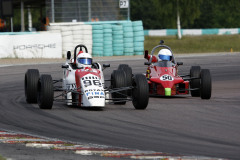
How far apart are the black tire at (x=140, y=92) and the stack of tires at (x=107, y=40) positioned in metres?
17.8

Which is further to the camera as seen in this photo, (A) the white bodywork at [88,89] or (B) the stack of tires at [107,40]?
(B) the stack of tires at [107,40]

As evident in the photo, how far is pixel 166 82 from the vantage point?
14.7 meters

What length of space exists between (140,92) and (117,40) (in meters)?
18.4

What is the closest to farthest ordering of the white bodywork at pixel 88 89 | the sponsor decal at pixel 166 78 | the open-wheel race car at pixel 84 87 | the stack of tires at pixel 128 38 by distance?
the white bodywork at pixel 88 89 → the open-wheel race car at pixel 84 87 → the sponsor decal at pixel 166 78 → the stack of tires at pixel 128 38

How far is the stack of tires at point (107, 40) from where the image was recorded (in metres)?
30.5

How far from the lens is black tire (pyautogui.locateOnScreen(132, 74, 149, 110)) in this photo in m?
12.6

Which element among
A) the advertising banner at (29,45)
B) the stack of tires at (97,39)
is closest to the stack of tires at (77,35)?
the stack of tires at (97,39)

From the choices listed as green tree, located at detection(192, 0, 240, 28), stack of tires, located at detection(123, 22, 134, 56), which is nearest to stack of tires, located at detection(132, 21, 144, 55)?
stack of tires, located at detection(123, 22, 134, 56)

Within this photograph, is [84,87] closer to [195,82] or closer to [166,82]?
[166,82]

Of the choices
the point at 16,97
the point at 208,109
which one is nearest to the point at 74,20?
the point at 16,97

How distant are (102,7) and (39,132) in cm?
2254

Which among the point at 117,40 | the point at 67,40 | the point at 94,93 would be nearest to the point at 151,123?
the point at 94,93

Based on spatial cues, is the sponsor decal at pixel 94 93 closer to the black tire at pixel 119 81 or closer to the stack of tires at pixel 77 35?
the black tire at pixel 119 81

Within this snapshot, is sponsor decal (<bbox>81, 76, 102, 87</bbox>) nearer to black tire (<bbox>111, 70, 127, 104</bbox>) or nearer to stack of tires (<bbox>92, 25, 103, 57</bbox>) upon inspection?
black tire (<bbox>111, 70, 127, 104</bbox>)
